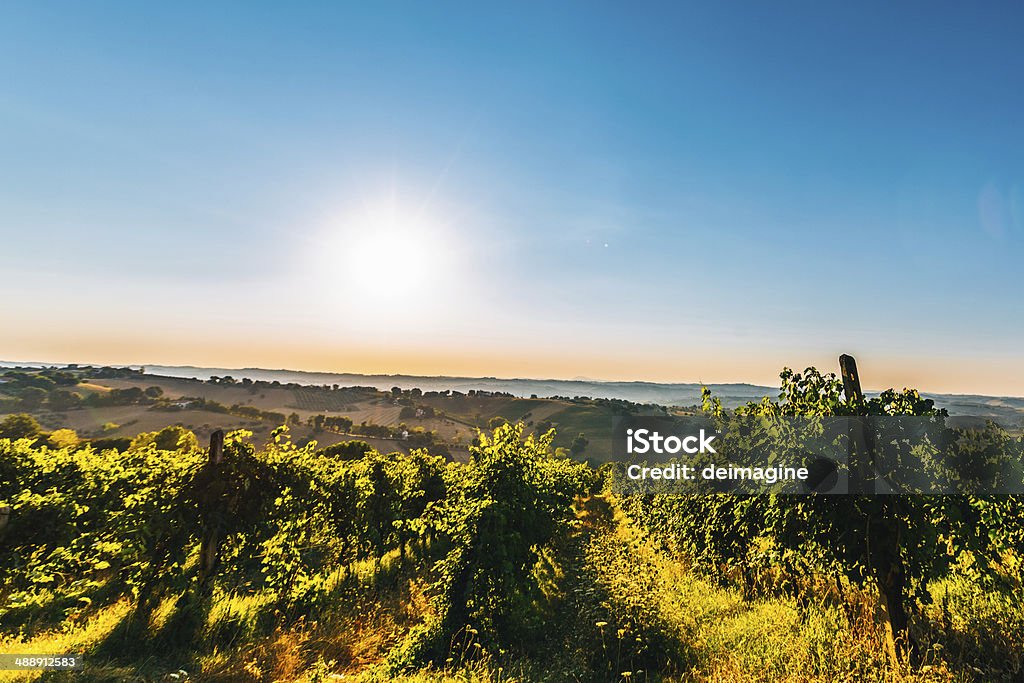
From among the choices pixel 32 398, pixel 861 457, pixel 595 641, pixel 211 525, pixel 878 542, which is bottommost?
pixel 32 398

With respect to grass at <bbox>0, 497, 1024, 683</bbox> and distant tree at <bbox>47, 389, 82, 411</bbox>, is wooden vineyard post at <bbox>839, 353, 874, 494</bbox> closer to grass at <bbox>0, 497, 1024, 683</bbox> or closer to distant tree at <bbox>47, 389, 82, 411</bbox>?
grass at <bbox>0, 497, 1024, 683</bbox>

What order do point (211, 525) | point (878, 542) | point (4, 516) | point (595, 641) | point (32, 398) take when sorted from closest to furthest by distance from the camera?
point (4, 516) → point (878, 542) → point (595, 641) → point (211, 525) → point (32, 398)

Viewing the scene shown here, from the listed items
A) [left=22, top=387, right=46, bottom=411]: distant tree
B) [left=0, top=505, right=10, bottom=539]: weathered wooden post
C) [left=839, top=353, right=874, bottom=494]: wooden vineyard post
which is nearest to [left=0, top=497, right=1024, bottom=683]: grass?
[left=0, top=505, right=10, bottom=539]: weathered wooden post

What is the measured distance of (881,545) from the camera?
269 inches

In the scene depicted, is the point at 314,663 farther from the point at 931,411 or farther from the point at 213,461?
the point at 931,411

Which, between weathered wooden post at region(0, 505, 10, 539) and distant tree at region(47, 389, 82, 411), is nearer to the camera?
weathered wooden post at region(0, 505, 10, 539)

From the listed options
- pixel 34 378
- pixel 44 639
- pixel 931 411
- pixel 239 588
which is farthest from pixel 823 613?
pixel 34 378

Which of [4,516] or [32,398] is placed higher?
[4,516]

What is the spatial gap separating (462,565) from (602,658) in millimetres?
2877

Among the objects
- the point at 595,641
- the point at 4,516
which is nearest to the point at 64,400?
the point at 4,516

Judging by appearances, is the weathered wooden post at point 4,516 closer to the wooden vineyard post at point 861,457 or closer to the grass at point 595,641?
the grass at point 595,641

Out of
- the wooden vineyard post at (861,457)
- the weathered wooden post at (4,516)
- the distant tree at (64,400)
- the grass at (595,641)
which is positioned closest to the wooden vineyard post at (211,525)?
the grass at (595,641)

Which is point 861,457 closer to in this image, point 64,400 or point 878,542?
point 878,542

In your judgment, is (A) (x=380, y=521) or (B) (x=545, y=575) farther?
(A) (x=380, y=521)
